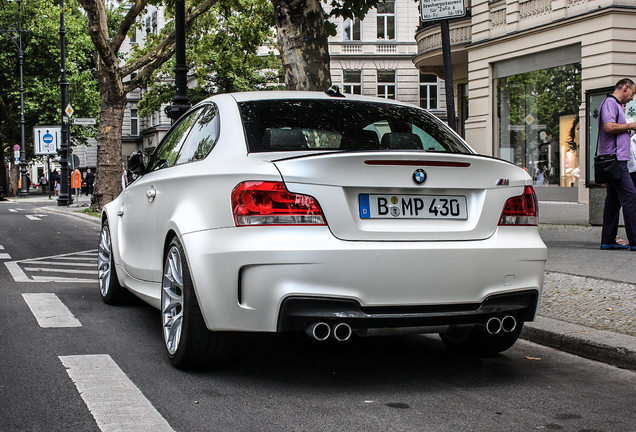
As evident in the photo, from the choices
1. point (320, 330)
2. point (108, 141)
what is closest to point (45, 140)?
point (108, 141)

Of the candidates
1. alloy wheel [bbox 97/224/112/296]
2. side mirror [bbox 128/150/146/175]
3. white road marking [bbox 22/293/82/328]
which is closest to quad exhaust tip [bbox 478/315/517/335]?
side mirror [bbox 128/150/146/175]

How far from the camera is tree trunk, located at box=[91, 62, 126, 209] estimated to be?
75.3 ft

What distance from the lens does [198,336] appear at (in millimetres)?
4230

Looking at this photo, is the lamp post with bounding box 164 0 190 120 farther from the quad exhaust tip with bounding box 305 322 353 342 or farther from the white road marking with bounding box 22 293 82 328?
the quad exhaust tip with bounding box 305 322 353 342

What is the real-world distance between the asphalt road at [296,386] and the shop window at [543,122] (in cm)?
1757

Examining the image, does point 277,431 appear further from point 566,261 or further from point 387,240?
point 566,261

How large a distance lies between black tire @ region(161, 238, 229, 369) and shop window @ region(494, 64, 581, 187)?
18.3 metres

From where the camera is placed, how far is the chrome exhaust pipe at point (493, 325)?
13.5 ft

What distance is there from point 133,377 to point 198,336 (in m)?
0.42

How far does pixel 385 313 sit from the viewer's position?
12.7 ft

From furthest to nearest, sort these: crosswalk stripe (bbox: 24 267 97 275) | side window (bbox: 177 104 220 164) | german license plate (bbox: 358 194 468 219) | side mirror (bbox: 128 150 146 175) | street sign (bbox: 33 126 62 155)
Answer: street sign (bbox: 33 126 62 155) → crosswalk stripe (bbox: 24 267 97 275) → side mirror (bbox: 128 150 146 175) → side window (bbox: 177 104 220 164) → german license plate (bbox: 358 194 468 219)

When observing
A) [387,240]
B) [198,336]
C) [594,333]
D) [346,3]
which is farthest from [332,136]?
[346,3]

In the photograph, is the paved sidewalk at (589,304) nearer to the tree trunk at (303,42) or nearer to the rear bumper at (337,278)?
the rear bumper at (337,278)

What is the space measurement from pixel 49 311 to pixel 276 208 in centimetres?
329
